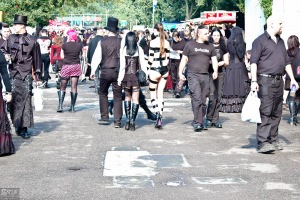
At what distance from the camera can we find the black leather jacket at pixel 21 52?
35.0 ft

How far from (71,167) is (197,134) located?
3536mm

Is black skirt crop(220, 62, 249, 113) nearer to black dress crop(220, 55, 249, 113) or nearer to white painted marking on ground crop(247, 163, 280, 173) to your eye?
black dress crop(220, 55, 249, 113)

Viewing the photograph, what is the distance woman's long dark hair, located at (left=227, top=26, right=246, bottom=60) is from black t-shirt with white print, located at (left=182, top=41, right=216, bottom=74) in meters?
2.50

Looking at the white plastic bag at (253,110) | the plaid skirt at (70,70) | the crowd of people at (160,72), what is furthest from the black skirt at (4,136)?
the plaid skirt at (70,70)

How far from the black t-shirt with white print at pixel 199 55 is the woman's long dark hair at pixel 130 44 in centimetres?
94

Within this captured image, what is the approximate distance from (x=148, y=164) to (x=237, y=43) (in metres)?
6.18

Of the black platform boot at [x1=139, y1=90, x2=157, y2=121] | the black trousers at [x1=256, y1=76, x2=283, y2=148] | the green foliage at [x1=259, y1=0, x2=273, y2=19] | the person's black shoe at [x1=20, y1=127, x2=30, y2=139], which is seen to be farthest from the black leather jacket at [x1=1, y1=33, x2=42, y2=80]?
the green foliage at [x1=259, y1=0, x2=273, y2=19]

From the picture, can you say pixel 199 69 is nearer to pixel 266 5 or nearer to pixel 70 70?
pixel 70 70

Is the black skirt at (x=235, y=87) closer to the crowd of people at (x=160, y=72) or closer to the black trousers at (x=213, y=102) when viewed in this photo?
the crowd of people at (x=160, y=72)

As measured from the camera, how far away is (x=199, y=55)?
449 inches

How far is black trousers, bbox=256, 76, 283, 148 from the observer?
9258mm

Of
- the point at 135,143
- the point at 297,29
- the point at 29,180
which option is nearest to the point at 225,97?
the point at 297,29

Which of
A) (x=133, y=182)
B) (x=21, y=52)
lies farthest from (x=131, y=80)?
(x=133, y=182)

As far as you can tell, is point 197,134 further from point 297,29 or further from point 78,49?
point 297,29
